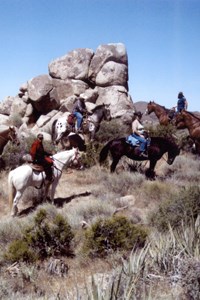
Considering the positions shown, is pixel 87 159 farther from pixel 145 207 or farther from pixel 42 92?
pixel 42 92

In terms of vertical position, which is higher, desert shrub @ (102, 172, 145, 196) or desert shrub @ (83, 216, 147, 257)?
desert shrub @ (83, 216, 147, 257)

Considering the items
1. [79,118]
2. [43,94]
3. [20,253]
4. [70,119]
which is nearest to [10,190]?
[20,253]

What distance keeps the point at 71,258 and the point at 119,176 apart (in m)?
6.68

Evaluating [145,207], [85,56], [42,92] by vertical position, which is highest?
[85,56]

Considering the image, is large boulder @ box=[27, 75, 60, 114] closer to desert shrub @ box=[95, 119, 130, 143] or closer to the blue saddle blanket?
desert shrub @ box=[95, 119, 130, 143]

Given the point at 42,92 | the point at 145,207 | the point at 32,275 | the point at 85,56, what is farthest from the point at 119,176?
the point at 85,56

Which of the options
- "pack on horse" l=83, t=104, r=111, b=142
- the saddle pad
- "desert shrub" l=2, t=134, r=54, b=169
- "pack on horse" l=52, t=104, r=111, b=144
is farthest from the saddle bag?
the saddle pad

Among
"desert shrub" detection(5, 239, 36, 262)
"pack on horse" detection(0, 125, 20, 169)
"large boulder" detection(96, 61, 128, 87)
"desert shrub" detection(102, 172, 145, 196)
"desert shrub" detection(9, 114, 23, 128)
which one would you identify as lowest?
"desert shrub" detection(102, 172, 145, 196)

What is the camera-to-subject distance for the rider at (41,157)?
457 inches

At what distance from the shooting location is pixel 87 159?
16781 millimetres

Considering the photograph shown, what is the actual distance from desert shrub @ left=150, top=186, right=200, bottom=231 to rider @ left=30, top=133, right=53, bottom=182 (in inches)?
143

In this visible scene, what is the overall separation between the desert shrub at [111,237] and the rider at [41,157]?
12.4 feet

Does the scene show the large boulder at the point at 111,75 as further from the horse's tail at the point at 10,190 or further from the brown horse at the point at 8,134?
the horse's tail at the point at 10,190

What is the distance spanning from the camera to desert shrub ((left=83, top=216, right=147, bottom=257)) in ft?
26.3
